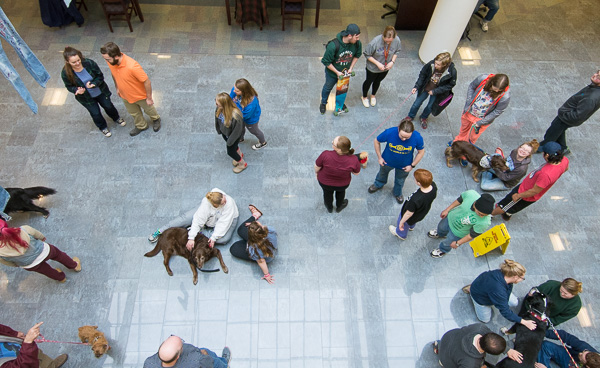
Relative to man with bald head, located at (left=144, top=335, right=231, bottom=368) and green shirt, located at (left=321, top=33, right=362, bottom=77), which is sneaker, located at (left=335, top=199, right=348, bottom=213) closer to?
green shirt, located at (left=321, top=33, right=362, bottom=77)

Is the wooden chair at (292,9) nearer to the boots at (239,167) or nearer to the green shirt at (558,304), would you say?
the boots at (239,167)

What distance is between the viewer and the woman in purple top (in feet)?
13.0

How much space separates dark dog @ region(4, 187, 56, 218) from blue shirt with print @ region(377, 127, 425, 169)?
4265 mm

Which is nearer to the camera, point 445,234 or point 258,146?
point 445,234

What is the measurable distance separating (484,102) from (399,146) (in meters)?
1.52

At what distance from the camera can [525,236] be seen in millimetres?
4977

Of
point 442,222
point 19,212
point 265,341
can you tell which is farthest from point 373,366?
point 19,212

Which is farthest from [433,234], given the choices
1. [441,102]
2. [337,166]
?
[441,102]

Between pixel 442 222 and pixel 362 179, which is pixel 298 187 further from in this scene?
pixel 442 222

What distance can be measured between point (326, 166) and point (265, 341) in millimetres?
2092

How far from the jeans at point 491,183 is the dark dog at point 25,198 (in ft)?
19.1

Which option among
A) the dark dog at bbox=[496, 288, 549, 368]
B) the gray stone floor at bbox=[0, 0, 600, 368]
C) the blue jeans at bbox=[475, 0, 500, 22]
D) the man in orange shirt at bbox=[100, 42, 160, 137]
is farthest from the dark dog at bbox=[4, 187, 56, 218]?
the blue jeans at bbox=[475, 0, 500, 22]

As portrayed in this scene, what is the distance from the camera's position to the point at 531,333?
3762 millimetres

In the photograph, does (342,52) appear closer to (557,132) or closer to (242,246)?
(242,246)
